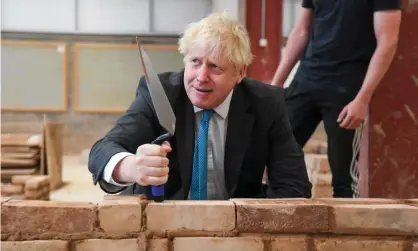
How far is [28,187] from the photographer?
449 cm

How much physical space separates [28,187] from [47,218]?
135 inches

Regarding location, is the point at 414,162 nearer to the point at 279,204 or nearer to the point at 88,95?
the point at 279,204

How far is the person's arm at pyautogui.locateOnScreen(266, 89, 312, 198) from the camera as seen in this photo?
5.65 feet

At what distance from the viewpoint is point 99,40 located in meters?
8.12

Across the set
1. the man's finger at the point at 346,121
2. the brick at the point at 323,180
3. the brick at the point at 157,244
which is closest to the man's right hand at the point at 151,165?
the brick at the point at 157,244

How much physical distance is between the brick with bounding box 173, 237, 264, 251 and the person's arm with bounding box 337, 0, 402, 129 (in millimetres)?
965

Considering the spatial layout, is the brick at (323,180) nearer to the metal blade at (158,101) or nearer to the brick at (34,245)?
the metal blade at (158,101)

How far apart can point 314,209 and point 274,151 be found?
47 cm

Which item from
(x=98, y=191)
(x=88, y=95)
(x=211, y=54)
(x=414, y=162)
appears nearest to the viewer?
(x=211, y=54)

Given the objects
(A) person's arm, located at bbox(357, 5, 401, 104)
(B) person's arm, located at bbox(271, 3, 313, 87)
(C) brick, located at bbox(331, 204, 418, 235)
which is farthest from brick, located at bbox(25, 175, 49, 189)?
(C) brick, located at bbox(331, 204, 418, 235)

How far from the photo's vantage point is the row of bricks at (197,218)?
125cm

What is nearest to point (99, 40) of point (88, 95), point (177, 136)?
point (88, 95)

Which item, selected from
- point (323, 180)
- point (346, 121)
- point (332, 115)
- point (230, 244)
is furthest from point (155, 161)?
point (323, 180)

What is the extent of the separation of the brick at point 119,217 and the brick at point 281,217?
23cm
